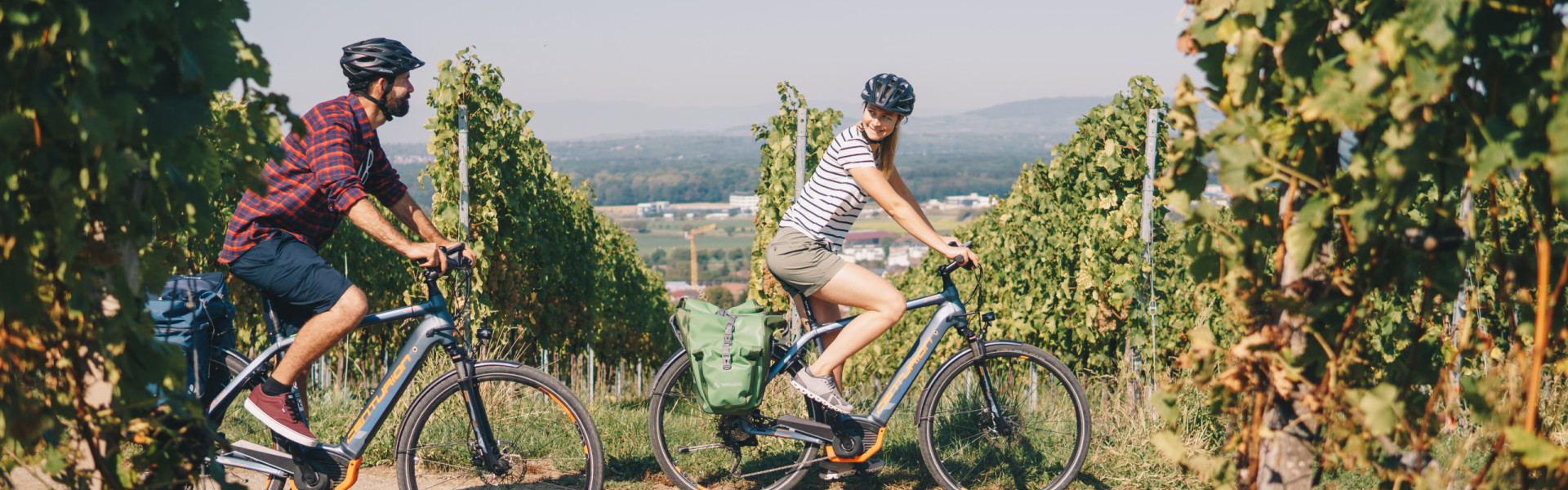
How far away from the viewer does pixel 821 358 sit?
356cm

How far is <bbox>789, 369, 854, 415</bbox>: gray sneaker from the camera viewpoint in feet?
11.8

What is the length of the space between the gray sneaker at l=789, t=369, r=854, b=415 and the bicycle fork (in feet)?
3.56

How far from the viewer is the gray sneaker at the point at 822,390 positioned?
3584 mm

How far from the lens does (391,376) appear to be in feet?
10.8

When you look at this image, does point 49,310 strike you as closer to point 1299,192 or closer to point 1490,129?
point 1299,192

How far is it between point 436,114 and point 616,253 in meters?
10.5

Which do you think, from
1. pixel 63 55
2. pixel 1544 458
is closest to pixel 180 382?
pixel 63 55

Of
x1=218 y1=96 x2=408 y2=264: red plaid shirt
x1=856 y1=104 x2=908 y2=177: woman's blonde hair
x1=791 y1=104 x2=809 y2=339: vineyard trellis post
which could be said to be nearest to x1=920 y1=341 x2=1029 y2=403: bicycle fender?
x1=856 y1=104 x2=908 y2=177: woman's blonde hair

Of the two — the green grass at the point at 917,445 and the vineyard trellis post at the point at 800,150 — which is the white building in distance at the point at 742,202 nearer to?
the vineyard trellis post at the point at 800,150

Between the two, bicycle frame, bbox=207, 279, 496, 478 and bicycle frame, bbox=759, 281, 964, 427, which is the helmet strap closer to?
bicycle frame, bbox=207, 279, 496, 478

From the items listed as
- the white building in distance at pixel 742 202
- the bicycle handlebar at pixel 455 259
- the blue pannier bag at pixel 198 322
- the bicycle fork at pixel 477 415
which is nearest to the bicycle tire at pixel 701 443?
the bicycle fork at pixel 477 415

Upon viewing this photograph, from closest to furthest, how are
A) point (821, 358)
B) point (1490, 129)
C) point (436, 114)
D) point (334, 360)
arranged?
point (1490, 129), point (821, 358), point (436, 114), point (334, 360)

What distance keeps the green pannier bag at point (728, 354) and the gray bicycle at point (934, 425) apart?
15cm

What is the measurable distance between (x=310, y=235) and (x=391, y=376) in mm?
534
